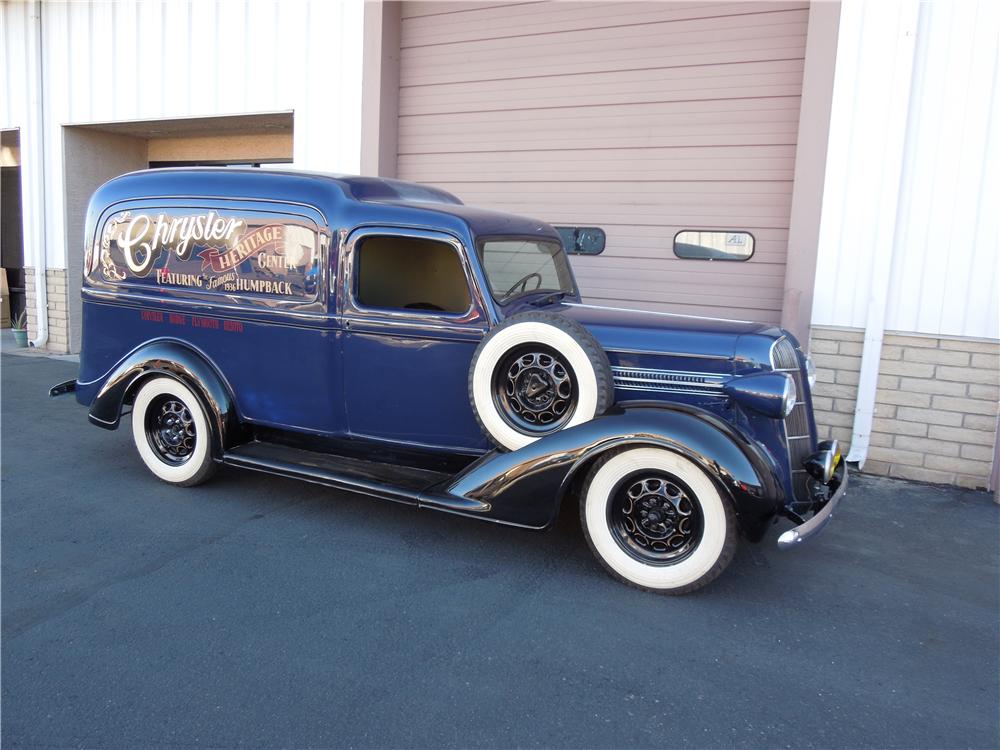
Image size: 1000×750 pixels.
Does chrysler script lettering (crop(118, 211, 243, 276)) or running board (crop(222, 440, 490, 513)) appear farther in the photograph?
chrysler script lettering (crop(118, 211, 243, 276))

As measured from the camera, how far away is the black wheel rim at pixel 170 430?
4701mm

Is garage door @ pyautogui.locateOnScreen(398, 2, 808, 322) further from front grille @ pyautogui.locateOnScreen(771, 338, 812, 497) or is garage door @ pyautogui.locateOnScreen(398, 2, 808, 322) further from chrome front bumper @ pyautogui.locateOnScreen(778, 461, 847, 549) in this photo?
chrome front bumper @ pyautogui.locateOnScreen(778, 461, 847, 549)

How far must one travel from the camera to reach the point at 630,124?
6379 mm

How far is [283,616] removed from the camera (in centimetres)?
310

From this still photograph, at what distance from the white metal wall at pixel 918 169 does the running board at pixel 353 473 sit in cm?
359

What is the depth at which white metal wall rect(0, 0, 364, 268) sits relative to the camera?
7.55 meters

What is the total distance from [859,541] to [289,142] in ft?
27.7

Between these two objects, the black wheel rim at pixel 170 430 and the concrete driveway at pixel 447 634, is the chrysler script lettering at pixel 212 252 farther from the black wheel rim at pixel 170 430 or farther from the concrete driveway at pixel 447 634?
the concrete driveway at pixel 447 634

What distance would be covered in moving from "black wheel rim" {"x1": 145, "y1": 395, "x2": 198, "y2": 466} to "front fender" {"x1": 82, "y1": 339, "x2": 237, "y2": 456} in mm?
201

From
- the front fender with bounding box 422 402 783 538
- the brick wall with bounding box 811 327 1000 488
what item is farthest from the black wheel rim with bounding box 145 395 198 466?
the brick wall with bounding box 811 327 1000 488

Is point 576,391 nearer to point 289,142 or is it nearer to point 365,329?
point 365,329

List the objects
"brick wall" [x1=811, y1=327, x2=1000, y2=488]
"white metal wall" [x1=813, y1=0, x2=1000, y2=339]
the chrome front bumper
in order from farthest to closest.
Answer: "brick wall" [x1=811, y1=327, x2=1000, y2=488], "white metal wall" [x1=813, y1=0, x2=1000, y2=339], the chrome front bumper

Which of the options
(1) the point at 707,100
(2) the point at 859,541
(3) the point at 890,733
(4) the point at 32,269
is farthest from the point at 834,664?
(4) the point at 32,269

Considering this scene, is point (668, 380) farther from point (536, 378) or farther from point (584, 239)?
point (584, 239)
